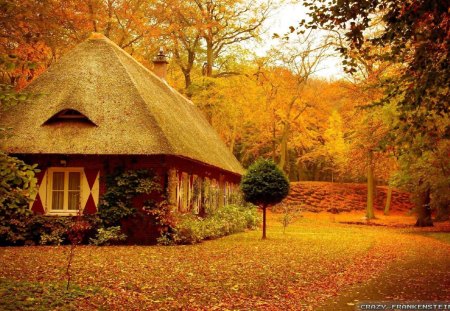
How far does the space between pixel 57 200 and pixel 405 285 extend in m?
12.0

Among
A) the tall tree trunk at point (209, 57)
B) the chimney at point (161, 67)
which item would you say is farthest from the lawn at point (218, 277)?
the tall tree trunk at point (209, 57)

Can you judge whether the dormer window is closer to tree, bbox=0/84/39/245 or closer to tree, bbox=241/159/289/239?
tree, bbox=241/159/289/239

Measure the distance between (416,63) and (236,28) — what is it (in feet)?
85.7

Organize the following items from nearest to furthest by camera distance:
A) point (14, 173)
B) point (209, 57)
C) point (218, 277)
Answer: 1. point (14, 173)
2. point (218, 277)
3. point (209, 57)

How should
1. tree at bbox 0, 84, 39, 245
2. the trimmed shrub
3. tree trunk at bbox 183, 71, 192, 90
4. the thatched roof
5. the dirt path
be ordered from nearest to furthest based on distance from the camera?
tree at bbox 0, 84, 39, 245 → the dirt path → the trimmed shrub → the thatched roof → tree trunk at bbox 183, 71, 192, 90

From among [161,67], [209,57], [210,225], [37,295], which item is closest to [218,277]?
[37,295]

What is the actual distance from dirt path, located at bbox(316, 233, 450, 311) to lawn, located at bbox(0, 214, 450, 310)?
0.02m

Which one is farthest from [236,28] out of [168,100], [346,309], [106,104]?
[346,309]

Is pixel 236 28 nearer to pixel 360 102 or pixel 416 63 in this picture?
pixel 360 102

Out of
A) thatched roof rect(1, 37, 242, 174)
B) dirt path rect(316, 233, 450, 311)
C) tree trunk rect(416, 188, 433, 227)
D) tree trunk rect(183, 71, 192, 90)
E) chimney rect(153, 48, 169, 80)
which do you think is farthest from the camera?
tree trunk rect(183, 71, 192, 90)

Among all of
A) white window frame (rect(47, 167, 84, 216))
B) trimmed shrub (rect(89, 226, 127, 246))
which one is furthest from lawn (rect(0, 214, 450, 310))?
white window frame (rect(47, 167, 84, 216))

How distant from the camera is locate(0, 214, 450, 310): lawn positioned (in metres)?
7.84

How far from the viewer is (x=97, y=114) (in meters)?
17.2

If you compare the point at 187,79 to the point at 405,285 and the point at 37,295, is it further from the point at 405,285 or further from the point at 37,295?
the point at 37,295
